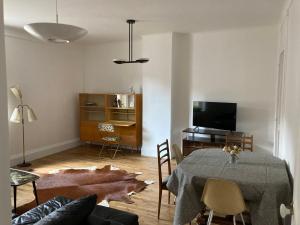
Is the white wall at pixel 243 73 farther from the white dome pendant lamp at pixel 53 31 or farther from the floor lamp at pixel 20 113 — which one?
the white dome pendant lamp at pixel 53 31

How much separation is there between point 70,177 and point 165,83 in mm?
2785

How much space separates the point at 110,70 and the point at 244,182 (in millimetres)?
5169

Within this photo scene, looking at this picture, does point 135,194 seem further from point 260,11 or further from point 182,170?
point 260,11

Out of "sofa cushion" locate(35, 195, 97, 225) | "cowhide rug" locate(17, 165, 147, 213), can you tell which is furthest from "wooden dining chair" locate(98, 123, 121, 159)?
"sofa cushion" locate(35, 195, 97, 225)

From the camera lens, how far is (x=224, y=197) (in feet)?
8.43

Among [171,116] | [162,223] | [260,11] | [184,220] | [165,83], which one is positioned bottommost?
[162,223]

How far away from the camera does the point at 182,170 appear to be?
3025mm

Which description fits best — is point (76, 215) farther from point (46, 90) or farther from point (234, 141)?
point (46, 90)

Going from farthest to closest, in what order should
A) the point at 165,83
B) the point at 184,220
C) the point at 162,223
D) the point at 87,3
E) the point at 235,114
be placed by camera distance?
the point at 165,83
the point at 235,114
the point at 87,3
the point at 162,223
the point at 184,220

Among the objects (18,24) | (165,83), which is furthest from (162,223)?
(18,24)

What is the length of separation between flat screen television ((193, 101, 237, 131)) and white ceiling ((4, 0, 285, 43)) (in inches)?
60.7

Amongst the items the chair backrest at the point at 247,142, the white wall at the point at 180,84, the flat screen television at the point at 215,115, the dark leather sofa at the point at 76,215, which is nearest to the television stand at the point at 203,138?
the flat screen television at the point at 215,115

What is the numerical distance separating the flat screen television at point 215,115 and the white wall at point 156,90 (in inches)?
26.1

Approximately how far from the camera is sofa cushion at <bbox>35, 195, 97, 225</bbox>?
1.84 m
